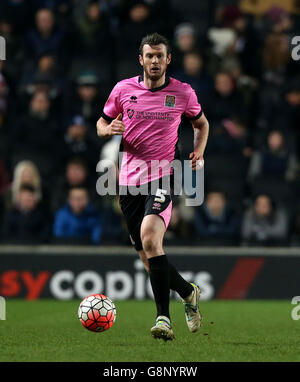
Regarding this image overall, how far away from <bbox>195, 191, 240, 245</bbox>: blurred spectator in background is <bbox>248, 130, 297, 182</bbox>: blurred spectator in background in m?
1.31

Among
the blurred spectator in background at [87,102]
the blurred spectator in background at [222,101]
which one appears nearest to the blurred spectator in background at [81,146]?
the blurred spectator in background at [87,102]

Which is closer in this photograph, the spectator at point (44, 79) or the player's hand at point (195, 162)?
the player's hand at point (195, 162)

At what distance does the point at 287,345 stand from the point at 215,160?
6995mm

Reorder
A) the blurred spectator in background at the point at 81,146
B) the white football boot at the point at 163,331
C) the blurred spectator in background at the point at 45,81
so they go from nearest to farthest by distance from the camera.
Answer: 1. the white football boot at the point at 163,331
2. the blurred spectator in background at the point at 81,146
3. the blurred spectator in background at the point at 45,81

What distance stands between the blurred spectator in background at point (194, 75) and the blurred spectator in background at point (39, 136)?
2113mm

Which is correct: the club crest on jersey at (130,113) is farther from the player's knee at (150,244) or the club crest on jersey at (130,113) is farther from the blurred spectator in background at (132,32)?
the blurred spectator in background at (132,32)

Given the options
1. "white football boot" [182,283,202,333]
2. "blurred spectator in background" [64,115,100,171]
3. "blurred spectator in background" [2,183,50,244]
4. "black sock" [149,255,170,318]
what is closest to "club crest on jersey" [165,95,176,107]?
"black sock" [149,255,170,318]

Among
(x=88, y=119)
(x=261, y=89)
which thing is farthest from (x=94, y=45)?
(x=261, y=89)

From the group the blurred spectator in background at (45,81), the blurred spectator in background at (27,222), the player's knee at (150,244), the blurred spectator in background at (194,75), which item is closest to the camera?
the player's knee at (150,244)

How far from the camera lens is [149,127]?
24.2 ft

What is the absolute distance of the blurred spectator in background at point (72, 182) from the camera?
12766mm

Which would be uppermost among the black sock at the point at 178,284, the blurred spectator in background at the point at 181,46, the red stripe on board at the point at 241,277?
the blurred spectator in background at the point at 181,46

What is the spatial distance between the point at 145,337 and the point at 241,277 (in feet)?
16.4
